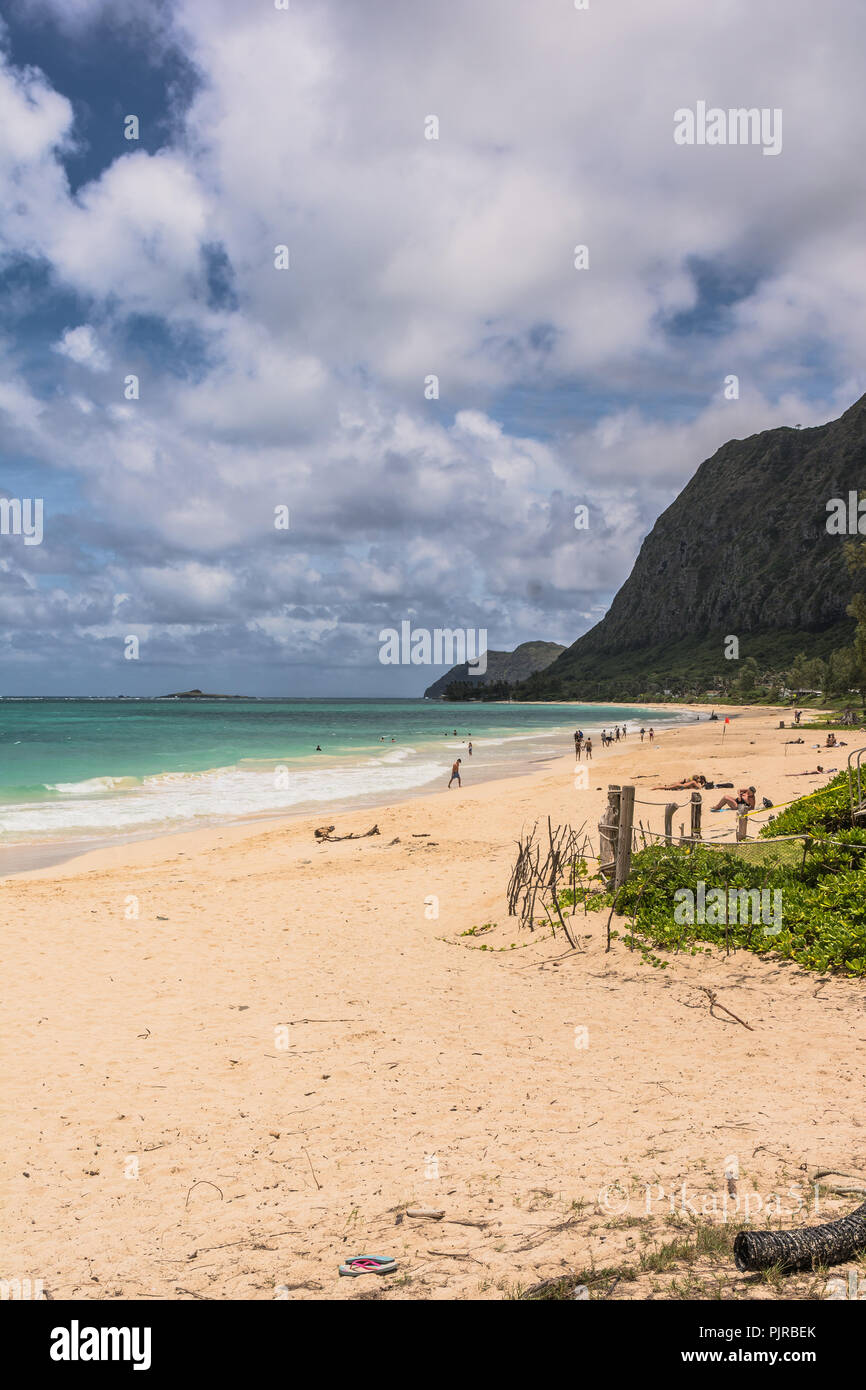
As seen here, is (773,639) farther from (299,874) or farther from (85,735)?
(299,874)

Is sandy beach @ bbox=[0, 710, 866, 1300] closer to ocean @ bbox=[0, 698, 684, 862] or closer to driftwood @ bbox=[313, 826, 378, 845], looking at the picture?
driftwood @ bbox=[313, 826, 378, 845]

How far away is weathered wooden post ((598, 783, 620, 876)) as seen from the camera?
1162 cm

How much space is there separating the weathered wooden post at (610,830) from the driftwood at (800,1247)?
7.97 m

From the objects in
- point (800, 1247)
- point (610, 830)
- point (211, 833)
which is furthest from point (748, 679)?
point (800, 1247)

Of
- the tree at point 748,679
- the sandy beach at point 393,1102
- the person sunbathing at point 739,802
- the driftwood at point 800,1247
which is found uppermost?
the tree at point 748,679

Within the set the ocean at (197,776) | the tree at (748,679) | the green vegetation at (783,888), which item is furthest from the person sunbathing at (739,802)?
the tree at (748,679)

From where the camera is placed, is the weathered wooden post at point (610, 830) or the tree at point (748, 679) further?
the tree at point (748, 679)

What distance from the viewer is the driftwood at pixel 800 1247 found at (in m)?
3.56

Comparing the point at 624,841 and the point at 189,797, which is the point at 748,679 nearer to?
the point at 189,797

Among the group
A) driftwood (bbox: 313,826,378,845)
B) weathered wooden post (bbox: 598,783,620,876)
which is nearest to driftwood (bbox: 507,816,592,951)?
weathered wooden post (bbox: 598,783,620,876)

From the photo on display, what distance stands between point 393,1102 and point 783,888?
6297 mm

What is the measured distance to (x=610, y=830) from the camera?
11.8 meters

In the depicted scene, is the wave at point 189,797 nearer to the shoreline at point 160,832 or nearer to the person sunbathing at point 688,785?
the shoreline at point 160,832
